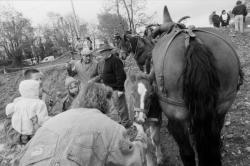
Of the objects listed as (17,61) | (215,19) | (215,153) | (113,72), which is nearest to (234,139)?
(215,153)

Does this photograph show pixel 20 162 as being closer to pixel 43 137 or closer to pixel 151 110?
pixel 43 137

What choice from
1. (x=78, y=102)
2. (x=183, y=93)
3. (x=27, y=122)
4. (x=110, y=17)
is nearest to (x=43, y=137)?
(x=78, y=102)

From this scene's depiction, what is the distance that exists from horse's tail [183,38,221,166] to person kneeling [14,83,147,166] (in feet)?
3.74

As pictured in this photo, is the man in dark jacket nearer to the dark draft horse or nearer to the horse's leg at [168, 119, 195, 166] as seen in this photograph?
the dark draft horse

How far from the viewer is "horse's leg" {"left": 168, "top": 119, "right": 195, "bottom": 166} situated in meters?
2.90

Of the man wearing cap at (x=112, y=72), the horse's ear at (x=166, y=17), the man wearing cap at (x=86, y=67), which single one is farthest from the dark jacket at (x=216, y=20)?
the horse's ear at (x=166, y=17)

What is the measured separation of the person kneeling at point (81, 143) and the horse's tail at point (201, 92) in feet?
3.74

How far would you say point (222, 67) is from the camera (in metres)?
2.76

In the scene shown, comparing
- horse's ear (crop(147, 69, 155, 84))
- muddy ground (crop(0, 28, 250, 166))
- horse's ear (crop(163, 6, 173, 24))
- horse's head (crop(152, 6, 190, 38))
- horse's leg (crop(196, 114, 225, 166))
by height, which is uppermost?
horse's ear (crop(163, 6, 173, 24))

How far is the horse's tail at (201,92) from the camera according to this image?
8.54 feet

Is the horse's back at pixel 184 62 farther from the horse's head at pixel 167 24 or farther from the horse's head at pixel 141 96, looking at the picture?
the horse's head at pixel 167 24

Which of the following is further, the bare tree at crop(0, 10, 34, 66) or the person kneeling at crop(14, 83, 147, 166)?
the bare tree at crop(0, 10, 34, 66)

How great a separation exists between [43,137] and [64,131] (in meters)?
0.15

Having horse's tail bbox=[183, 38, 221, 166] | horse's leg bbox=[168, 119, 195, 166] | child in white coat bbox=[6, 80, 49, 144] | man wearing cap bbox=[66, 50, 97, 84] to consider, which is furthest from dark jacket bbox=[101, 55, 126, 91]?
horse's tail bbox=[183, 38, 221, 166]
